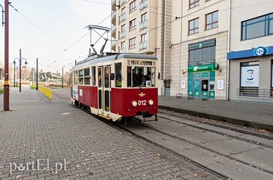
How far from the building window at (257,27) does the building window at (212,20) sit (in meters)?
3.15

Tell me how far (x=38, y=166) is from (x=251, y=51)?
59.9 ft

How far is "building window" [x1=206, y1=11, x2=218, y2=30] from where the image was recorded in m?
21.3

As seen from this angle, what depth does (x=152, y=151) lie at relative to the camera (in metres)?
5.52

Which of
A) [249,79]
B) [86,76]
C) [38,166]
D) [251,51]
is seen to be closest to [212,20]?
[251,51]

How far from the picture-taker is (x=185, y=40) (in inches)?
985

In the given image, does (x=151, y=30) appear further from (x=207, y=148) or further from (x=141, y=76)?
(x=207, y=148)

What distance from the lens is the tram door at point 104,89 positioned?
883 cm

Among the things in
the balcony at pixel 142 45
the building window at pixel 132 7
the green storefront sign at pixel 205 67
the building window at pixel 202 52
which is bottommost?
the green storefront sign at pixel 205 67

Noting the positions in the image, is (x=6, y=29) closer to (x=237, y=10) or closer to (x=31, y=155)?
(x=31, y=155)

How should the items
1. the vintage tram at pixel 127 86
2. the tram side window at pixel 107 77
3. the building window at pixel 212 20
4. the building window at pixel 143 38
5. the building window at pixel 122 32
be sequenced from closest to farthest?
1. the vintage tram at pixel 127 86
2. the tram side window at pixel 107 77
3. the building window at pixel 212 20
4. the building window at pixel 143 38
5. the building window at pixel 122 32

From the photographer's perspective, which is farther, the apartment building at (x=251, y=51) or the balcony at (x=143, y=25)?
the balcony at (x=143, y=25)

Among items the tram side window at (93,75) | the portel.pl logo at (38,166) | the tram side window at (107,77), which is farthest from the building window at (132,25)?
the portel.pl logo at (38,166)

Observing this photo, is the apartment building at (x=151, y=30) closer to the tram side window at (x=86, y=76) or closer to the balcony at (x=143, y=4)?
the balcony at (x=143, y=4)

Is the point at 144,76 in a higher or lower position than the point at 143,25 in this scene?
lower
